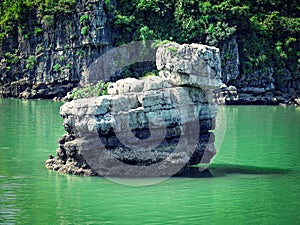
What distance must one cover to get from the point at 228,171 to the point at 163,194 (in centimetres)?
440

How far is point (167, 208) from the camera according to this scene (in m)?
18.1

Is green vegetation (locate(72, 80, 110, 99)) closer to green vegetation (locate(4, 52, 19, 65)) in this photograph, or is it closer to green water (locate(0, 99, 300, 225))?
green water (locate(0, 99, 300, 225))

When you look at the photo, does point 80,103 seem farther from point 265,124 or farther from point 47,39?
point 47,39

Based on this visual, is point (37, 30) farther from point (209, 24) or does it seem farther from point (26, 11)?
point (209, 24)

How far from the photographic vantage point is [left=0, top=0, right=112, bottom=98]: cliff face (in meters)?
58.2

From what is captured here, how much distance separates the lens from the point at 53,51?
6066 centimetres

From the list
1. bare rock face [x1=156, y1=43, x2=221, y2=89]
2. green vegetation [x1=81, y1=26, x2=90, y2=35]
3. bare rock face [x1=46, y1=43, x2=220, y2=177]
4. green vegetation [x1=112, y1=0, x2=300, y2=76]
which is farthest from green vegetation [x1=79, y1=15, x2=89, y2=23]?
bare rock face [x1=46, y1=43, x2=220, y2=177]

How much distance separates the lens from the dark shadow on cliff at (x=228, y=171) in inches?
878

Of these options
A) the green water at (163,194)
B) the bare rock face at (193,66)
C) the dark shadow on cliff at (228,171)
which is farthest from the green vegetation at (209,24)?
the bare rock face at (193,66)

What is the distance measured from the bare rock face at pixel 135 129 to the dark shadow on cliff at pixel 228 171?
479 millimetres

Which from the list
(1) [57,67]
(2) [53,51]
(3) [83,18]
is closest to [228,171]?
(3) [83,18]

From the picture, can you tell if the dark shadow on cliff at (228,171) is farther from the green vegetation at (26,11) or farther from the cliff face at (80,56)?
the green vegetation at (26,11)

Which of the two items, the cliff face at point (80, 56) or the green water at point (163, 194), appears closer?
the green water at point (163, 194)

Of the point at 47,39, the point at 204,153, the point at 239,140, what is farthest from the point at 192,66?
the point at 47,39
